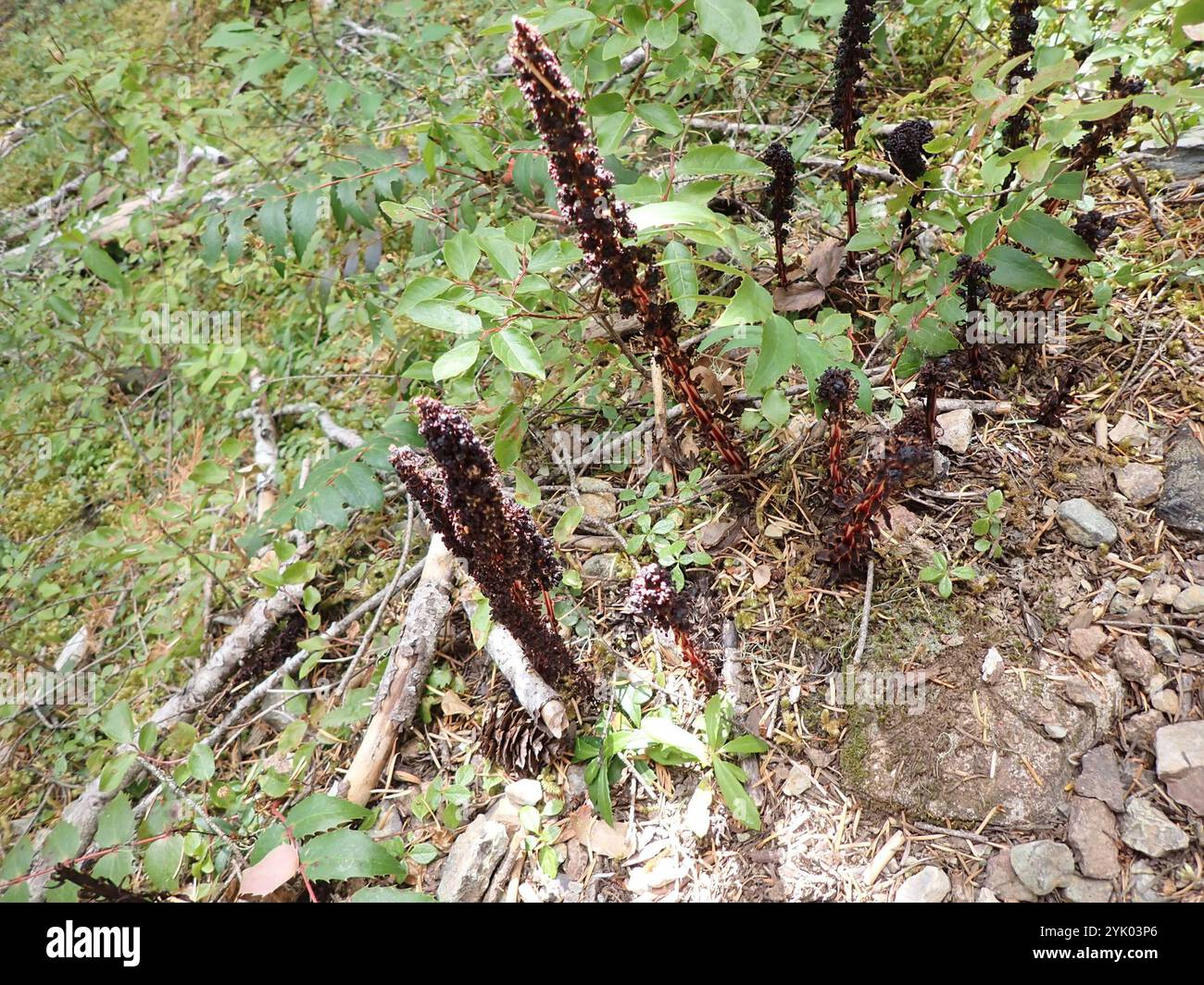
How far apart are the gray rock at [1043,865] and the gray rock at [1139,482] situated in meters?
1.11

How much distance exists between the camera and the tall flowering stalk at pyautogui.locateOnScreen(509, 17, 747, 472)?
5.78 ft

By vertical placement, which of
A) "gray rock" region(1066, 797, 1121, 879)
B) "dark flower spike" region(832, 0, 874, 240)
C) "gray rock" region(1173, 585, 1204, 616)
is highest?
"dark flower spike" region(832, 0, 874, 240)

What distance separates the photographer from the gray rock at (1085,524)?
7.44 ft

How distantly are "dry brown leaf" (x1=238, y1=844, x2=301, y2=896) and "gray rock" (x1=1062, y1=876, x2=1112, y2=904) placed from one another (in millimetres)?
1968

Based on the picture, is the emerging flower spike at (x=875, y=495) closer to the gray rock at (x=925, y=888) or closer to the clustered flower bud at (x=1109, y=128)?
the gray rock at (x=925, y=888)

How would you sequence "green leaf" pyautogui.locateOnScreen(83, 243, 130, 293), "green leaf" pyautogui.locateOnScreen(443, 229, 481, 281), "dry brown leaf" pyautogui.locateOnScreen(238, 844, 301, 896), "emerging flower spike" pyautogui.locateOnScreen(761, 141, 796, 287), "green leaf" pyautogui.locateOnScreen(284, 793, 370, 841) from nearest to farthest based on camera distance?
"dry brown leaf" pyautogui.locateOnScreen(238, 844, 301, 896), "green leaf" pyautogui.locateOnScreen(284, 793, 370, 841), "green leaf" pyautogui.locateOnScreen(443, 229, 481, 281), "emerging flower spike" pyautogui.locateOnScreen(761, 141, 796, 287), "green leaf" pyautogui.locateOnScreen(83, 243, 130, 293)

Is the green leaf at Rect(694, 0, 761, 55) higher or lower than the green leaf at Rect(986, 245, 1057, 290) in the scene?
higher

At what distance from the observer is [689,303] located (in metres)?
2.31

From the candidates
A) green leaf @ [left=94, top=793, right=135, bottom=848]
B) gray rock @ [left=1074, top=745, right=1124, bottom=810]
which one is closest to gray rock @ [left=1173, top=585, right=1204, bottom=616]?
gray rock @ [left=1074, top=745, right=1124, bottom=810]

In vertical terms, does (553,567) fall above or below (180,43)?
below

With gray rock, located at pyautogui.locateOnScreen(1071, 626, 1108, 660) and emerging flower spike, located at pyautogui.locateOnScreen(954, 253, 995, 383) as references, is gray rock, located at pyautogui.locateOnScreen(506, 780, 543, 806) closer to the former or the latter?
gray rock, located at pyautogui.locateOnScreen(1071, 626, 1108, 660)
